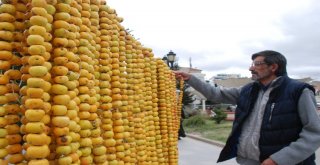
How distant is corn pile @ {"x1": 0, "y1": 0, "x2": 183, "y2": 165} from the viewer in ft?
Result: 5.89

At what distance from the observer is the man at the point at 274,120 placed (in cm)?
336

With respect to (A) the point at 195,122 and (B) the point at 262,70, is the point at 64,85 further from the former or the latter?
(A) the point at 195,122

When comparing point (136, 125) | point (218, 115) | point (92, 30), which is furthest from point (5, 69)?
point (218, 115)

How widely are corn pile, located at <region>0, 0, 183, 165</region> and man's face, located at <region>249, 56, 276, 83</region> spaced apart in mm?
1416

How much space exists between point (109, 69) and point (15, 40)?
2.50 ft

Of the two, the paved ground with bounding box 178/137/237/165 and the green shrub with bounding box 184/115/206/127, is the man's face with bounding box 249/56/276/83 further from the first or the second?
the green shrub with bounding box 184/115/206/127

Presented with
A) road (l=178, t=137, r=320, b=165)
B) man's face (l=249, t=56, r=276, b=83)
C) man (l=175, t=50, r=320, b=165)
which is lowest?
road (l=178, t=137, r=320, b=165)

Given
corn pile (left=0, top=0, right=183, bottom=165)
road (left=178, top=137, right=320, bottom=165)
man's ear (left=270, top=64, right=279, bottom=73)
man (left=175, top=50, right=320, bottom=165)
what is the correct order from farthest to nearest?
road (left=178, top=137, right=320, bottom=165)
man's ear (left=270, top=64, right=279, bottom=73)
man (left=175, top=50, right=320, bottom=165)
corn pile (left=0, top=0, right=183, bottom=165)

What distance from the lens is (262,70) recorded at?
3.75 metres

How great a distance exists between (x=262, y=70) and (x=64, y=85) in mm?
2361

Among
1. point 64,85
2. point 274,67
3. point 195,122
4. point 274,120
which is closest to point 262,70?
point 274,67

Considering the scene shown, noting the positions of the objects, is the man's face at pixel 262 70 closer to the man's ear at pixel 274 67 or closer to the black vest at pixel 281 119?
the man's ear at pixel 274 67

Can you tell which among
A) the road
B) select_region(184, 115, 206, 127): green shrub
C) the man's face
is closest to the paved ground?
the road

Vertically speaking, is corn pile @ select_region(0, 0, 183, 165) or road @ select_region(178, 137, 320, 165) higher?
corn pile @ select_region(0, 0, 183, 165)
